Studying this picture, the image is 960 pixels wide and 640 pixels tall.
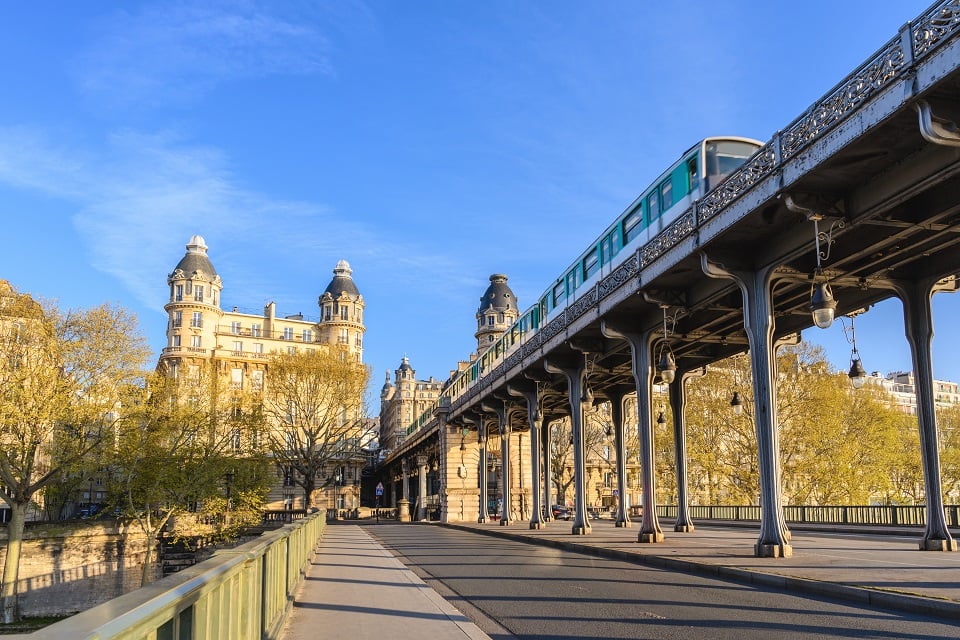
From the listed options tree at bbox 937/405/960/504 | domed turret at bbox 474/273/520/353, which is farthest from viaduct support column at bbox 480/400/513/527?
domed turret at bbox 474/273/520/353

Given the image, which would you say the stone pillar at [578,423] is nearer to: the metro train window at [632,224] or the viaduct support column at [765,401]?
the metro train window at [632,224]

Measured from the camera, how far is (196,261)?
98.2m

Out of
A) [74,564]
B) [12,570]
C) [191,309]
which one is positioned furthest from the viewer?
[191,309]

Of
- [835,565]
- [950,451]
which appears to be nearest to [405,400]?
[950,451]

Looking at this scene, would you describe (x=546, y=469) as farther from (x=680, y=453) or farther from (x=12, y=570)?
(x=12, y=570)

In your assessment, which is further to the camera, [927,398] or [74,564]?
[74,564]

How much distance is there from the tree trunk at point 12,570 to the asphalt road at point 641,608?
24651 millimetres

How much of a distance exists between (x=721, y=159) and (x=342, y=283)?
308 feet

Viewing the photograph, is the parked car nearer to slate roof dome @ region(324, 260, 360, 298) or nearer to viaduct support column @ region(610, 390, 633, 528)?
viaduct support column @ region(610, 390, 633, 528)

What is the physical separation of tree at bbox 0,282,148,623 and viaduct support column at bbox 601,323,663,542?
2280 centimetres

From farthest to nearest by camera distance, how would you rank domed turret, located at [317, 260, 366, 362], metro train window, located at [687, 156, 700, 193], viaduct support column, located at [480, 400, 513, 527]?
1. domed turret, located at [317, 260, 366, 362]
2. viaduct support column, located at [480, 400, 513, 527]
3. metro train window, located at [687, 156, 700, 193]

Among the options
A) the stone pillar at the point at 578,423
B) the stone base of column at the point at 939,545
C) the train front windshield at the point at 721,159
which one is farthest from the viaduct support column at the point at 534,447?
the stone base of column at the point at 939,545

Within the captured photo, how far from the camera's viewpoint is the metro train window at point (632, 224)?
23.4 m

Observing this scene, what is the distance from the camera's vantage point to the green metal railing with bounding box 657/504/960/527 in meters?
29.0
